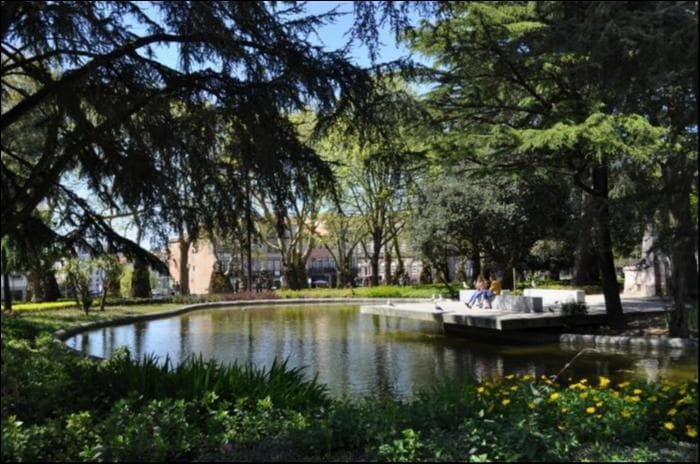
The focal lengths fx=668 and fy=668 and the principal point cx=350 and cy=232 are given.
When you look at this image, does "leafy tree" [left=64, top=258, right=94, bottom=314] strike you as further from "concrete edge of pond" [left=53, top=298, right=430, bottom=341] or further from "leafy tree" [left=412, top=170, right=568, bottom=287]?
"leafy tree" [left=412, top=170, right=568, bottom=287]

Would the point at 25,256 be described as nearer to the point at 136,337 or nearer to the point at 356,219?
the point at 136,337

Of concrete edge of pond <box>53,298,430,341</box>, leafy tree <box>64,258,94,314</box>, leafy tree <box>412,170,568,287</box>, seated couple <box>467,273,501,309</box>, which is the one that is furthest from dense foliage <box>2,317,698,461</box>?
leafy tree <box>412,170,568,287</box>

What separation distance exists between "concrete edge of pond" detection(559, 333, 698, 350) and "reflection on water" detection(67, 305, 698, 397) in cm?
21

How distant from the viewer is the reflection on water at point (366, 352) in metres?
12.5

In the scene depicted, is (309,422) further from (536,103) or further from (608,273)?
(608,273)

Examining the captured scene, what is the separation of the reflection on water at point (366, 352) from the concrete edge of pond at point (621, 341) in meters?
0.21

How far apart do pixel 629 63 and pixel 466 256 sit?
2820cm

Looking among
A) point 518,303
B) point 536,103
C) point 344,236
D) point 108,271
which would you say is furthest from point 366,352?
point 344,236

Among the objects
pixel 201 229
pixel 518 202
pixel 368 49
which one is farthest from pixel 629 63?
pixel 518 202

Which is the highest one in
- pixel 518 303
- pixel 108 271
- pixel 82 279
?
pixel 108 271

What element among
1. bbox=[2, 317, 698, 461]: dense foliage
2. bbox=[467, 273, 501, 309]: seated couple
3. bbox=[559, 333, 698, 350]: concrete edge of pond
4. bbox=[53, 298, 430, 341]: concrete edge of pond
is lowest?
bbox=[559, 333, 698, 350]: concrete edge of pond

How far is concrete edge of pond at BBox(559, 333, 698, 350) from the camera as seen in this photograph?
13.8m

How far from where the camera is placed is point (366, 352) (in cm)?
1625

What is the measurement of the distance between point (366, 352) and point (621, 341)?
5.84 meters
